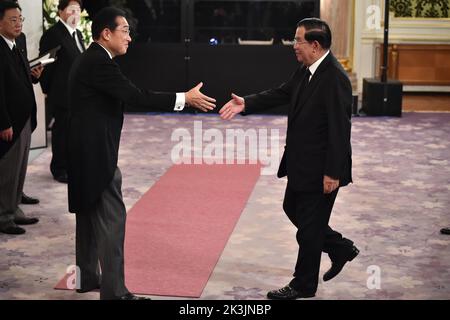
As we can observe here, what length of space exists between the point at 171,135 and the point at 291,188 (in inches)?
197

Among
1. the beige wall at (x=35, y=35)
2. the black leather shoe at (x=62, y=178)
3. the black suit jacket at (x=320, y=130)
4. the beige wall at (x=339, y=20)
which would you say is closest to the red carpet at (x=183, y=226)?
the black leather shoe at (x=62, y=178)

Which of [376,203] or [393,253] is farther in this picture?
[376,203]

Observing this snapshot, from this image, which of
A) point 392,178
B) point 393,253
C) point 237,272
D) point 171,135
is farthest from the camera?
point 171,135

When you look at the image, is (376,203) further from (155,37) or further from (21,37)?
(155,37)

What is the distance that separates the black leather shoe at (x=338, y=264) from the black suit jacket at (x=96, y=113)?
4.30 feet

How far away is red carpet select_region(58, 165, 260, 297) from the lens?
16.4 ft

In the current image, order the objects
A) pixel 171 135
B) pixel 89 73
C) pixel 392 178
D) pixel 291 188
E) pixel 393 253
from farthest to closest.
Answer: pixel 171 135 < pixel 392 178 < pixel 393 253 < pixel 291 188 < pixel 89 73

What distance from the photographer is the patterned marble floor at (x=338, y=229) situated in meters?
4.95

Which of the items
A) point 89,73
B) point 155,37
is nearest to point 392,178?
point 89,73

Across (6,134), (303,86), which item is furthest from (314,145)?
(6,134)

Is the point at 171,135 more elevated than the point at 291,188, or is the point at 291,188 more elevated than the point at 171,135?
the point at 291,188

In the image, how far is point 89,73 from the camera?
169 inches

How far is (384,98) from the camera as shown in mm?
10891

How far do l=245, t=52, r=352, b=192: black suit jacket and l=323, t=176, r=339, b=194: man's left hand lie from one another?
0.08ft
